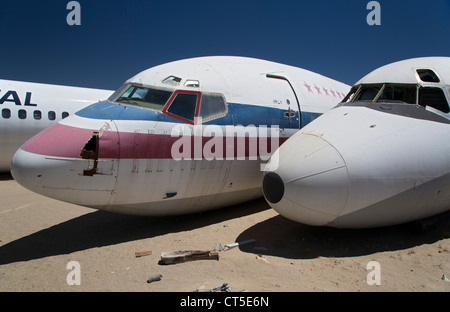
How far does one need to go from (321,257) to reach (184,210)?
3.14m

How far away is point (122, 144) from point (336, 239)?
447cm

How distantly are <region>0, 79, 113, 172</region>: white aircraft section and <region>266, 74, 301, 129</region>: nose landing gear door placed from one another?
12034mm

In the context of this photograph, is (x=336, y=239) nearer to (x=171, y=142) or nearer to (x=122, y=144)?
(x=171, y=142)

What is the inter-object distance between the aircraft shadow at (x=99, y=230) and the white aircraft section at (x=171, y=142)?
47cm

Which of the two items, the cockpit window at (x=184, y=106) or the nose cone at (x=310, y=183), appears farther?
the cockpit window at (x=184, y=106)

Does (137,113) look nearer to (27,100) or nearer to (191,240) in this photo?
(191,240)

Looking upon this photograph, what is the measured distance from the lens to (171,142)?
6098 mm

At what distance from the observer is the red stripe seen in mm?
5422

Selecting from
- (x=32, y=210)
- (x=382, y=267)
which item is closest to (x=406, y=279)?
(x=382, y=267)

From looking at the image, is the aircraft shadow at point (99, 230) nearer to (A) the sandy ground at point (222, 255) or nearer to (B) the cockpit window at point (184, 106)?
(A) the sandy ground at point (222, 255)

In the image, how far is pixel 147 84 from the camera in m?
6.56

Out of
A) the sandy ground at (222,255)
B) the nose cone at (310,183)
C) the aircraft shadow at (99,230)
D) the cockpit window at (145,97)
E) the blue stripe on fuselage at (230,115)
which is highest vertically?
the cockpit window at (145,97)

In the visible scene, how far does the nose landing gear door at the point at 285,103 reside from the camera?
778cm

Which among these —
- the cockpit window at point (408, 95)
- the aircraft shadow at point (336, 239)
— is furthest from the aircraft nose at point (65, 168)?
the cockpit window at point (408, 95)
